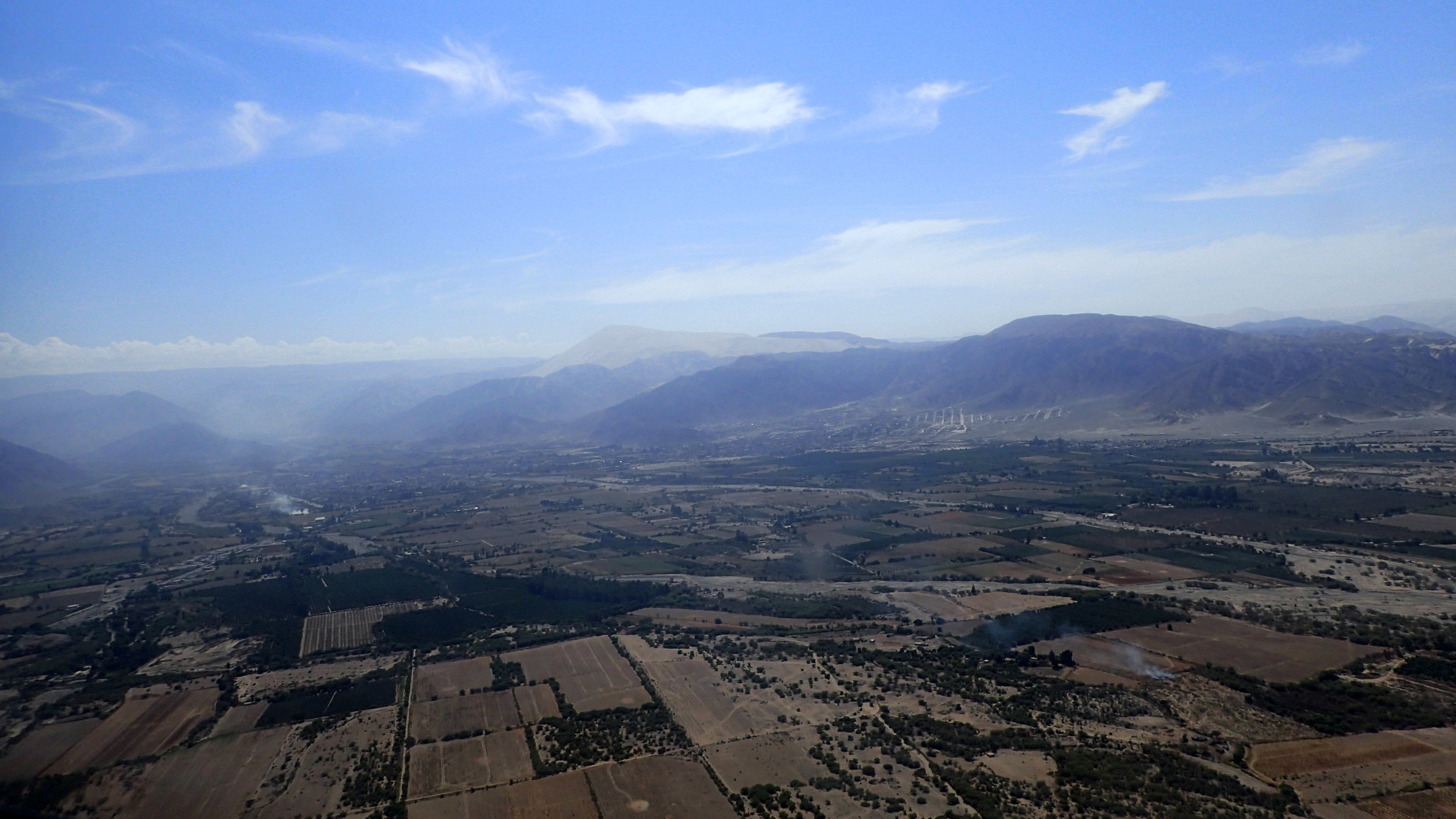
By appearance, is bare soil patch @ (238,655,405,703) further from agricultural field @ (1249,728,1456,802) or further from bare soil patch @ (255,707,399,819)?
agricultural field @ (1249,728,1456,802)

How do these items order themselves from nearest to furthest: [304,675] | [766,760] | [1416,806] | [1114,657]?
1. [1416,806]
2. [766,760]
3. [1114,657]
4. [304,675]

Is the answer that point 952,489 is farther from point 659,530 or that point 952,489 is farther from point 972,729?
point 972,729

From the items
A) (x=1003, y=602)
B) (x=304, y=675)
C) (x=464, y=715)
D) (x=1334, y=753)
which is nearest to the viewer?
(x=1334, y=753)

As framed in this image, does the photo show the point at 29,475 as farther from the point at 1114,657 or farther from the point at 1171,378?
the point at 1171,378

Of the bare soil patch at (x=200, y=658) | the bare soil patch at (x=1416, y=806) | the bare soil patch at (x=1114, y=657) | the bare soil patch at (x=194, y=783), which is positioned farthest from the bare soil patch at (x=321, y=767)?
the bare soil patch at (x=1416, y=806)

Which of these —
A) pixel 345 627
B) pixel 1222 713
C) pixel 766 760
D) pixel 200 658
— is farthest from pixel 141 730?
pixel 1222 713

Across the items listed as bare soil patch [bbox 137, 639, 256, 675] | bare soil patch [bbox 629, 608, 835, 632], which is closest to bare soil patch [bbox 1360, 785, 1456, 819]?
bare soil patch [bbox 629, 608, 835, 632]
